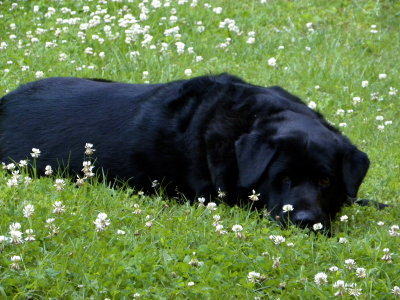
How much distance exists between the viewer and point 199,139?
599 centimetres

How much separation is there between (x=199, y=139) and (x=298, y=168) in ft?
2.91

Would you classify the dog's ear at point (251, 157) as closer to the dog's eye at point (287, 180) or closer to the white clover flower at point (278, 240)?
the dog's eye at point (287, 180)

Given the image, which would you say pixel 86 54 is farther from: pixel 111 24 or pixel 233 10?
pixel 233 10

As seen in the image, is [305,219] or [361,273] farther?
[305,219]

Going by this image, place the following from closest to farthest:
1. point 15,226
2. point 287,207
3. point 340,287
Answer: point 340,287 → point 15,226 → point 287,207

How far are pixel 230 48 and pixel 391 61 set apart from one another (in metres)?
2.20

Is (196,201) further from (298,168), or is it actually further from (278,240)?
(278,240)

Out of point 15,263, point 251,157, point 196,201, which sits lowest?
point 196,201

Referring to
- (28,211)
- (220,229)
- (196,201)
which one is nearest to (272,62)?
(196,201)

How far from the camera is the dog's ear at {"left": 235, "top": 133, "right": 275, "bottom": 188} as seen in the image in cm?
550

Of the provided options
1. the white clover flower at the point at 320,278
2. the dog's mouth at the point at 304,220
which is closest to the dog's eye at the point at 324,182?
the dog's mouth at the point at 304,220

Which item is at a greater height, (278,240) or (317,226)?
(278,240)

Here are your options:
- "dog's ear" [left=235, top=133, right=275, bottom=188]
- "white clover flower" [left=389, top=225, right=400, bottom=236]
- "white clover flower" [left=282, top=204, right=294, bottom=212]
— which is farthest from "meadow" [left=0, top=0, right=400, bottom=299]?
Result: "dog's ear" [left=235, top=133, right=275, bottom=188]

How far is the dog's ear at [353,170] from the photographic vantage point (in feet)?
18.5
